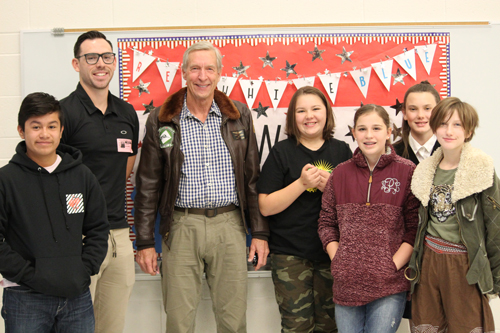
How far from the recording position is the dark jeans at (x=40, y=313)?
1.57 metres

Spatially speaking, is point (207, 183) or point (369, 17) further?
point (369, 17)

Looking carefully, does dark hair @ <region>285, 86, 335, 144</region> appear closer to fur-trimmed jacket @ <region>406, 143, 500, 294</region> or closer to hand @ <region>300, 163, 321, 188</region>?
hand @ <region>300, 163, 321, 188</region>

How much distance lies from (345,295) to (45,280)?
49.4 inches

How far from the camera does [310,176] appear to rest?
76.4 inches

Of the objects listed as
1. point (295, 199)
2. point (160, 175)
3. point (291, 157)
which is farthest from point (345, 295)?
point (160, 175)

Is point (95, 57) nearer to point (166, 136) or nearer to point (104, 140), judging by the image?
point (104, 140)

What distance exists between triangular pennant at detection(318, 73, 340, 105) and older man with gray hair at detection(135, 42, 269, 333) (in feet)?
2.24

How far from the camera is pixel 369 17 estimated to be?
8.32ft

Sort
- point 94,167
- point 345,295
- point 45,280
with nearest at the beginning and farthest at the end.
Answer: point 45,280 → point 345,295 → point 94,167

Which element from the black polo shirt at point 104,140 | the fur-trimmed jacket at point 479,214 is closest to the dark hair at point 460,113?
the fur-trimmed jacket at point 479,214

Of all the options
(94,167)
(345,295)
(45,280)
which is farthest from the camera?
(94,167)

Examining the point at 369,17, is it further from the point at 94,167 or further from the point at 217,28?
the point at 94,167

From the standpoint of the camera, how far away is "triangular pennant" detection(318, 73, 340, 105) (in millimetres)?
Result: 2498

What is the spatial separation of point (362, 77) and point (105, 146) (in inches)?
64.1
